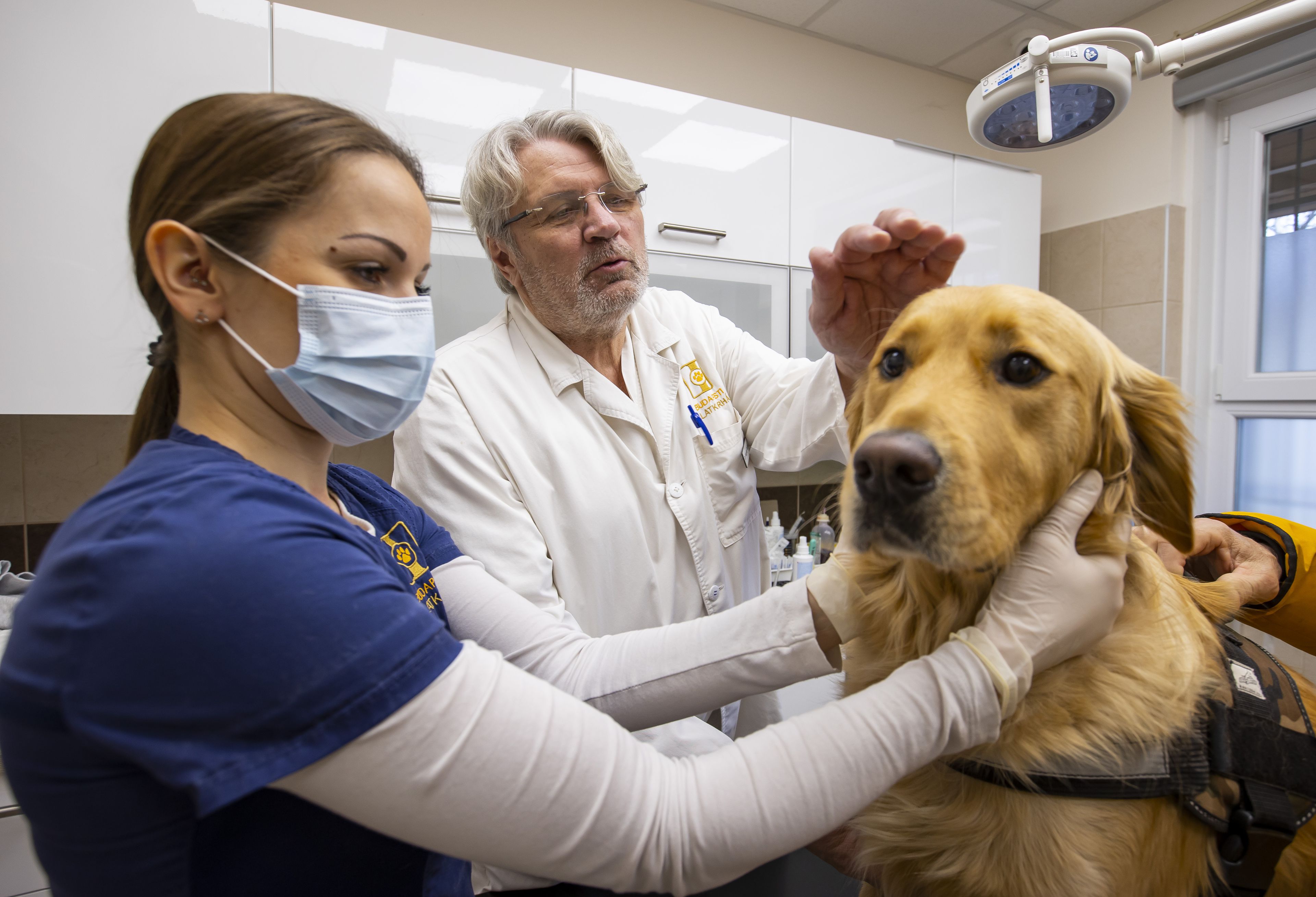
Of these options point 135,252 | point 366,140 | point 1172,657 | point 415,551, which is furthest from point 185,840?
point 1172,657

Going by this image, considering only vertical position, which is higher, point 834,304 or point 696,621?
point 834,304

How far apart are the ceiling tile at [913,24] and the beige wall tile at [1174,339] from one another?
1474 mm

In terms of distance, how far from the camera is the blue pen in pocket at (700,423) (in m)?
1.48

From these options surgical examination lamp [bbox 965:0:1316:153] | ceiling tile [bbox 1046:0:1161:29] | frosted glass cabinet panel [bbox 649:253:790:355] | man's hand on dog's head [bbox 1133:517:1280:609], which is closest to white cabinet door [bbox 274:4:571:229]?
frosted glass cabinet panel [bbox 649:253:790:355]

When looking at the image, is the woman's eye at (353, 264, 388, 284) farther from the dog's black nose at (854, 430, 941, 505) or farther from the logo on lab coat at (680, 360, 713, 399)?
the logo on lab coat at (680, 360, 713, 399)

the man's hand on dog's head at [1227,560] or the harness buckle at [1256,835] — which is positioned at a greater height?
the man's hand on dog's head at [1227,560]

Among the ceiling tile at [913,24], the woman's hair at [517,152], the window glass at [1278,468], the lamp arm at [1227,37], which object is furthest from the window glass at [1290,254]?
the woman's hair at [517,152]

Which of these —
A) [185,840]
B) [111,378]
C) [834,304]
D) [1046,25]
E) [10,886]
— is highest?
[1046,25]

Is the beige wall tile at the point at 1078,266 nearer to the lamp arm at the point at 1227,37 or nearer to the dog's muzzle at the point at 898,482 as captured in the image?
the lamp arm at the point at 1227,37

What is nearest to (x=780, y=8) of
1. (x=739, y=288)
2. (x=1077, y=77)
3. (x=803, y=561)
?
(x=739, y=288)

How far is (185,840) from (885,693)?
64 cm

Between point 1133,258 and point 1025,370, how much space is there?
115 inches

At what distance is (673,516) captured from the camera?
1.39 m

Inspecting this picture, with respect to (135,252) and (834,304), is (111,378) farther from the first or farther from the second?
(834,304)
